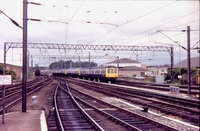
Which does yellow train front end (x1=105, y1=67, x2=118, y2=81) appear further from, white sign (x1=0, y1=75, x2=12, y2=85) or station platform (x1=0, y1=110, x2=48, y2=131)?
white sign (x1=0, y1=75, x2=12, y2=85)

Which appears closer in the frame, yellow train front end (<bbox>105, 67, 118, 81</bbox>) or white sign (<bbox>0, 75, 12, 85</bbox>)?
white sign (<bbox>0, 75, 12, 85</bbox>)

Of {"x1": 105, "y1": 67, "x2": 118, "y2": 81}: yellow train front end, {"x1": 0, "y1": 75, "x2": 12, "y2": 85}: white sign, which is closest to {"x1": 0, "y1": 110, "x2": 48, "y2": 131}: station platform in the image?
{"x1": 0, "y1": 75, "x2": 12, "y2": 85}: white sign

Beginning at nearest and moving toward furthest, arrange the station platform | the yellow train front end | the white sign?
the station platform → the white sign → the yellow train front end

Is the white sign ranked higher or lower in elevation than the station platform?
higher

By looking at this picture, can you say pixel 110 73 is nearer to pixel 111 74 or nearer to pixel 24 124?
pixel 111 74

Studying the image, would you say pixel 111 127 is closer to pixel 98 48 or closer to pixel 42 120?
pixel 42 120

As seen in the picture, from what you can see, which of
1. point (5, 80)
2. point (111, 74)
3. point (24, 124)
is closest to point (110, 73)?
point (111, 74)

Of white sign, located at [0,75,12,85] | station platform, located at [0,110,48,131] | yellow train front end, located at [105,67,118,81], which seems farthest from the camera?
yellow train front end, located at [105,67,118,81]

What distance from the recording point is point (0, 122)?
32.7 ft

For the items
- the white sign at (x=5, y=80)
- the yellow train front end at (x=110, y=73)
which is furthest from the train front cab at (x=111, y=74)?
the white sign at (x=5, y=80)

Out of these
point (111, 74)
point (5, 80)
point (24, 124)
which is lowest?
point (24, 124)

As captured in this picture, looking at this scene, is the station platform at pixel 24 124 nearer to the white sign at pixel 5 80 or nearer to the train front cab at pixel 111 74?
the white sign at pixel 5 80

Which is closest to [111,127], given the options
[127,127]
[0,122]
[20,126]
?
[127,127]

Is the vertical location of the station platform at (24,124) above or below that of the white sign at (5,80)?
below
